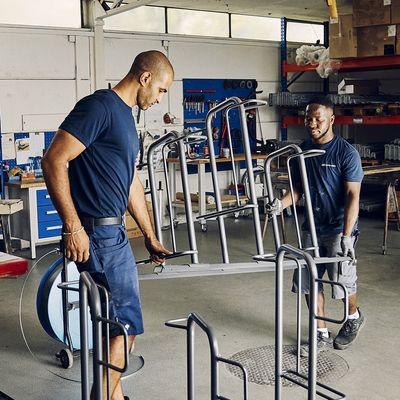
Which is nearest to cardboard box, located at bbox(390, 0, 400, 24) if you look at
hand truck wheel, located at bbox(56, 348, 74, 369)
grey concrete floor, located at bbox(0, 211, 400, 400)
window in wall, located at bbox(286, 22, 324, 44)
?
window in wall, located at bbox(286, 22, 324, 44)

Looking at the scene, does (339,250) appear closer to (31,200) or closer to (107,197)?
(107,197)

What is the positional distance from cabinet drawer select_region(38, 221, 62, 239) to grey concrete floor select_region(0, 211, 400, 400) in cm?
36

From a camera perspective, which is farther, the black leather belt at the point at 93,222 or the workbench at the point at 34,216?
the workbench at the point at 34,216

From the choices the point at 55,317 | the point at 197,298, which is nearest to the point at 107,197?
the point at 55,317

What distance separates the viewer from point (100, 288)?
99.7 inches

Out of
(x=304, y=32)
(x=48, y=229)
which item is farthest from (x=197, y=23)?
(x=48, y=229)

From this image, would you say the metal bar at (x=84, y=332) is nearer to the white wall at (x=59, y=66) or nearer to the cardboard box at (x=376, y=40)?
the white wall at (x=59, y=66)

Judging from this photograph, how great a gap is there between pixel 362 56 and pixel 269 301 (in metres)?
4.11

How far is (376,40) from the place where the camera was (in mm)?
8188

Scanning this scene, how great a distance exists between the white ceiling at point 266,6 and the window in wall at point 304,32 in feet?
1.19

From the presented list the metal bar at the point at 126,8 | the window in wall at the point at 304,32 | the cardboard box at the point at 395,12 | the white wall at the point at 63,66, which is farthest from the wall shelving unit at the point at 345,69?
the metal bar at the point at 126,8

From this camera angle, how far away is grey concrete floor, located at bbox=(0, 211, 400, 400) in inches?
151

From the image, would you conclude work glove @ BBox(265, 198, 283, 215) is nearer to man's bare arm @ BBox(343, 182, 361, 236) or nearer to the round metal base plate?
man's bare arm @ BBox(343, 182, 361, 236)

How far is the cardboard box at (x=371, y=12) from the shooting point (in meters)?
7.95
